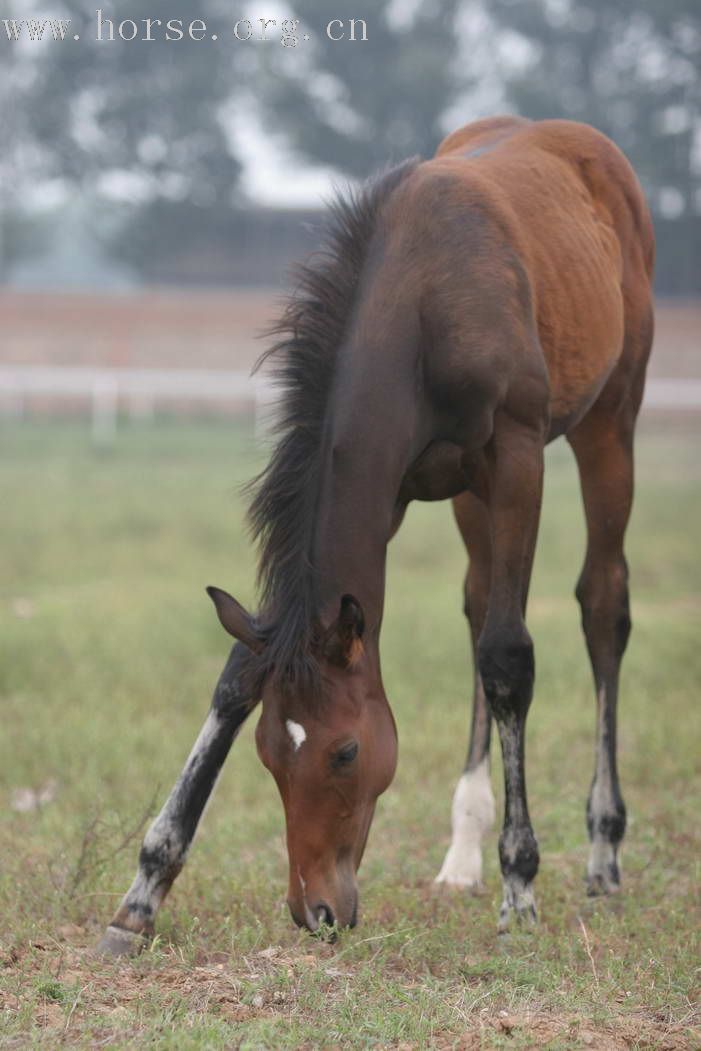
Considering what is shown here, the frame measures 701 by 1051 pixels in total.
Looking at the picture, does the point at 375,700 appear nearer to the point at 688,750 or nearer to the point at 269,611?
the point at 269,611

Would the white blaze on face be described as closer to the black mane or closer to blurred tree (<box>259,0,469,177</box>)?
the black mane

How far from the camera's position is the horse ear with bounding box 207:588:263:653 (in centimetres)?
373

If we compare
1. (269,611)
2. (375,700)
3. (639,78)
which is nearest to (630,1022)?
(375,700)

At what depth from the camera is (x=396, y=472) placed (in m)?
3.99

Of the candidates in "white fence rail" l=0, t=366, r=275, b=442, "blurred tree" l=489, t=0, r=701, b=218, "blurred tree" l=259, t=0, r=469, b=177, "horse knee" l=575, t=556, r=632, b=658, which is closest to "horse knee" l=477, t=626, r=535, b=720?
"horse knee" l=575, t=556, r=632, b=658

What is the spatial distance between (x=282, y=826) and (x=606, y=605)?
5.07ft

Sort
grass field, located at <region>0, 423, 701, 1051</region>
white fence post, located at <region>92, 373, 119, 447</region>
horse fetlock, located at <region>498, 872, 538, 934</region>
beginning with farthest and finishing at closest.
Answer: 1. white fence post, located at <region>92, 373, 119, 447</region>
2. horse fetlock, located at <region>498, 872, 538, 934</region>
3. grass field, located at <region>0, 423, 701, 1051</region>

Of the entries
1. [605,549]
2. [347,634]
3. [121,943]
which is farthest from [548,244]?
[121,943]

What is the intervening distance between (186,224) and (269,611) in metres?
30.1

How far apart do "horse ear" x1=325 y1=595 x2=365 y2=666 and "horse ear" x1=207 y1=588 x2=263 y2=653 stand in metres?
0.20

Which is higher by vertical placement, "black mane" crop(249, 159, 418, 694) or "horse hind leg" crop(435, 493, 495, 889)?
"black mane" crop(249, 159, 418, 694)

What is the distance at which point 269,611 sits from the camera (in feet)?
12.5

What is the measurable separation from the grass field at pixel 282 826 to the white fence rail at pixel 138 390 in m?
7.21

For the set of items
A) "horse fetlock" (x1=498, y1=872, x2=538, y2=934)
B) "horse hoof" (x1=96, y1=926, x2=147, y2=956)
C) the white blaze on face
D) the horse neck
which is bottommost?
"horse hoof" (x1=96, y1=926, x2=147, y2=956)
